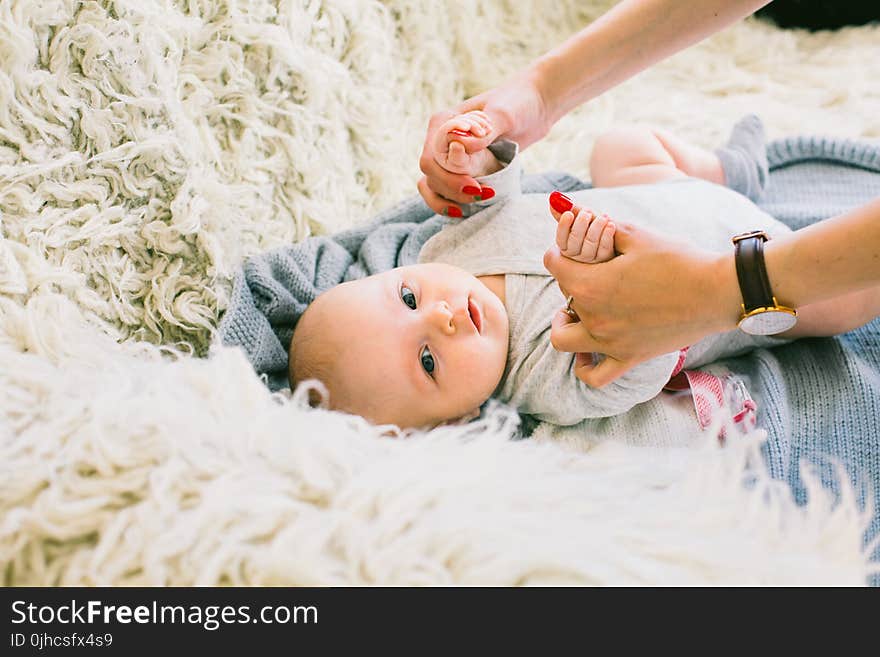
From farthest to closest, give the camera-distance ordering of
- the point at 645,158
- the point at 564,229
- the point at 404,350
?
the point at 645,158 < the point at 404,350 < the point at 564,229

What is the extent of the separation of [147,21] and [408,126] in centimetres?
49

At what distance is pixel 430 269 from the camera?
3.27 ft

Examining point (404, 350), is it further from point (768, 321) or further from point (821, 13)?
point (821, 13)

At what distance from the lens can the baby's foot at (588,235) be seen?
794 mm

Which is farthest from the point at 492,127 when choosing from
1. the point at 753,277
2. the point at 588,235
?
the point at 753,277

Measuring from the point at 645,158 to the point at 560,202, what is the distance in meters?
0.46

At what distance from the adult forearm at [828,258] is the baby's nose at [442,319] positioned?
0.35 m

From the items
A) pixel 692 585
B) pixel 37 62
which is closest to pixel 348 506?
pixel 692 585

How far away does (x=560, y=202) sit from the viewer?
2.72 ft

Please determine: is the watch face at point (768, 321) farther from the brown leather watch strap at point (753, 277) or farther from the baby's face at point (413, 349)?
the baby's face at point (413, 349)

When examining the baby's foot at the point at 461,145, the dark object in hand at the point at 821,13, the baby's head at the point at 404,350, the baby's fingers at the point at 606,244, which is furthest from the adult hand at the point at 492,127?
the dark object in hand at the point at 821,13
